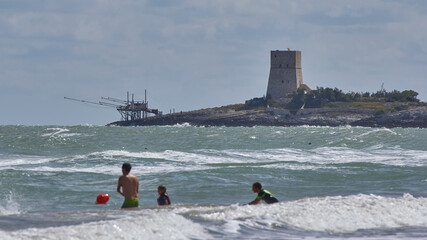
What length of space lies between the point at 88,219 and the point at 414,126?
10612 centimetres

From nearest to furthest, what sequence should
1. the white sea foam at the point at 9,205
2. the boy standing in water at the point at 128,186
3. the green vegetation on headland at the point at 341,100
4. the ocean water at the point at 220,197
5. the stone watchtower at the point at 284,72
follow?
the ocean water at the point at 220,197
the boy standing in water at the point at 128,186
the white sea foam at the point at 9,205
the green vegetation on headland at the point at 341,100
the stone watchtower at the point at 284,72

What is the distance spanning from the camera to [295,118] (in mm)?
128375

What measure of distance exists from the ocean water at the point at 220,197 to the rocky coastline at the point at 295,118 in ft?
254

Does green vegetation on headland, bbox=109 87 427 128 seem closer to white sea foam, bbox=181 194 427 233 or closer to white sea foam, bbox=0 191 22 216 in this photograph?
white sea foam, bbox=0 191 22 216

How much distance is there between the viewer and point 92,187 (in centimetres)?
2317

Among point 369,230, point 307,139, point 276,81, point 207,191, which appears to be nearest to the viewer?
point 369,230

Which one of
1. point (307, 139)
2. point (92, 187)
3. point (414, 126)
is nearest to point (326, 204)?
point (92, 187)

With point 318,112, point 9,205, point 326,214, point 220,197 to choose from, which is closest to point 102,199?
point 9,205

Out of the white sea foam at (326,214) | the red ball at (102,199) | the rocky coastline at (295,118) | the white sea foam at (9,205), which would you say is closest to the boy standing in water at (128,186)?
the white sea foam at (326,214)

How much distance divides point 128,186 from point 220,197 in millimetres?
6264

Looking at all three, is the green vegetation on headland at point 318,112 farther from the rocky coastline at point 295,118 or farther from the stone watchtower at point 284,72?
the stone watchtower at point 284,72

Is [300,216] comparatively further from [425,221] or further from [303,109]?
[303,109]

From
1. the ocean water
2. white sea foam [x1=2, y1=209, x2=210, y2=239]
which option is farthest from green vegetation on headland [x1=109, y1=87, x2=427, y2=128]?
white sea foam [x1=2, y1=209, x2=210, y2=239]

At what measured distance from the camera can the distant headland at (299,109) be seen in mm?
121438
